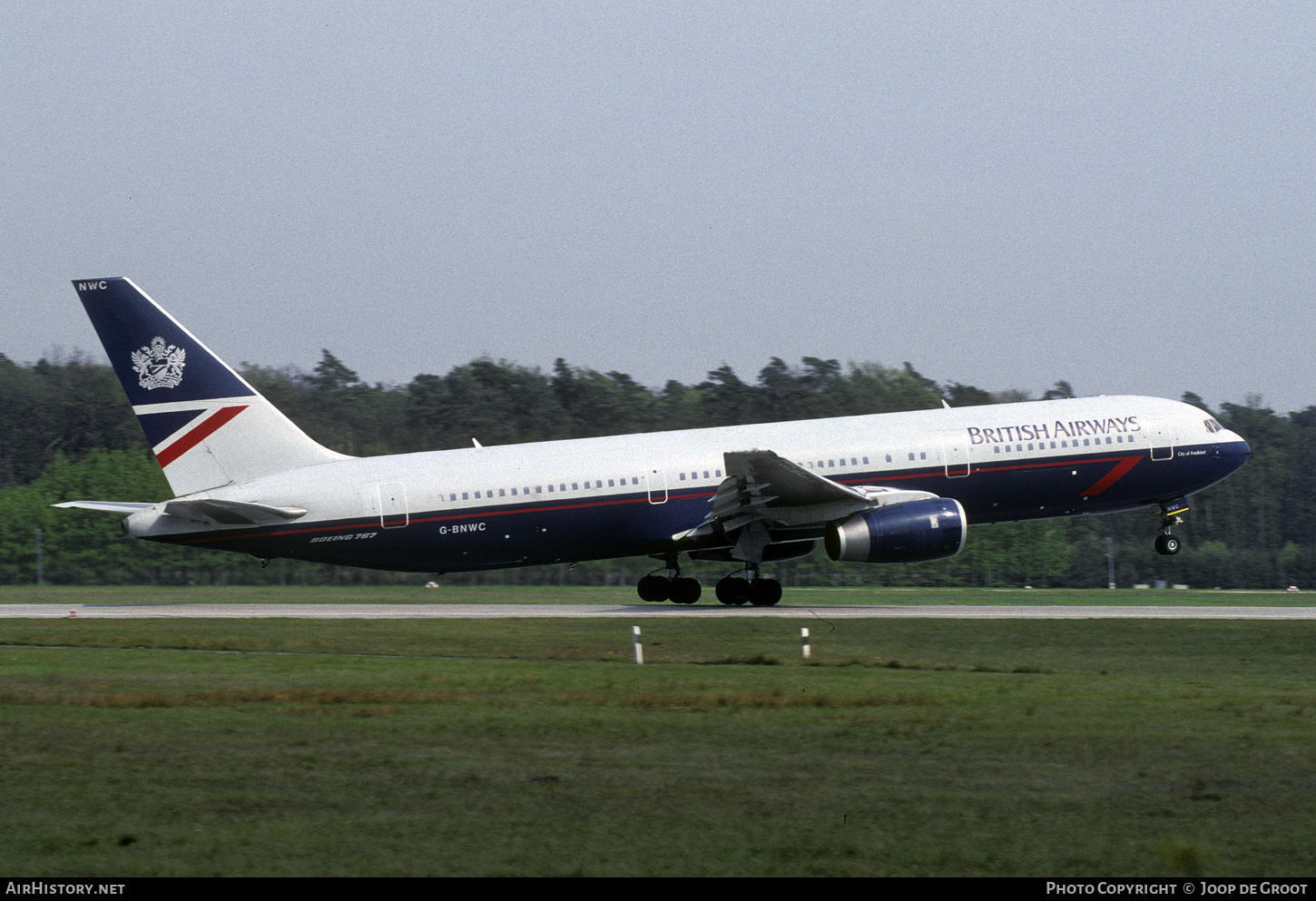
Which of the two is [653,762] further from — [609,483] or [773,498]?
[609,483]

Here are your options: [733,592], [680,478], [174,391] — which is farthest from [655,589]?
[174,391]

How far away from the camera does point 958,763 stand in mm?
12938

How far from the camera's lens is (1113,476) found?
35562 millimetres

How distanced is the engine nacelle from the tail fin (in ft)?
48.2

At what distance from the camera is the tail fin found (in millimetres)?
31984

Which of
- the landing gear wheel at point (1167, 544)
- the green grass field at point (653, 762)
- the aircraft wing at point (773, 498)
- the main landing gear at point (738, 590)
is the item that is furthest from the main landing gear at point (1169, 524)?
the green grass field at point (653, 762)

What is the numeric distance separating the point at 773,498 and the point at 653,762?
1940 cm

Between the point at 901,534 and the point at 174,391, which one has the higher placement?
the point at 174,391

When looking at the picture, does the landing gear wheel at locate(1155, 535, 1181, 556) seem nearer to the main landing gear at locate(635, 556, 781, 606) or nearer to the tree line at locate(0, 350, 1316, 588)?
the main landing gear at locate(635, 556, 781, 606)

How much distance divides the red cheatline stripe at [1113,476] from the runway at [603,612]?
3.26m

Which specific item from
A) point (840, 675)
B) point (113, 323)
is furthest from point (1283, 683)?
point (113, 323)

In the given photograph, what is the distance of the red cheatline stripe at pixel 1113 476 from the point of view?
35.5 meters

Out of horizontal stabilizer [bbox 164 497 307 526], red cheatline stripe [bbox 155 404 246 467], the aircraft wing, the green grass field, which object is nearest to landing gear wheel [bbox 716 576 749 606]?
the aircraft wing

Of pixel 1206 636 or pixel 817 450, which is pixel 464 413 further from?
pixel 1206 636
